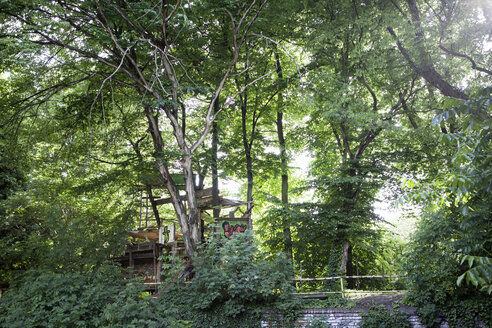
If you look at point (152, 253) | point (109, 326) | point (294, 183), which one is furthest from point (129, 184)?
point (294, 183)

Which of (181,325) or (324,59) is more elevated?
(324,59)

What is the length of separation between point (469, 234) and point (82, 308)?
27.8 feet

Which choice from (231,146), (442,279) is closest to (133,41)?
(231,146)

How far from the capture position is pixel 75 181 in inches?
517

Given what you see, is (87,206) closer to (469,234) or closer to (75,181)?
(75,181)

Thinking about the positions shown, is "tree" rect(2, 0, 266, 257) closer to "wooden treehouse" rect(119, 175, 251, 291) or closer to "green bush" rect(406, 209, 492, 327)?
"wooden treehouse" rect(119, 175, 251, 291)

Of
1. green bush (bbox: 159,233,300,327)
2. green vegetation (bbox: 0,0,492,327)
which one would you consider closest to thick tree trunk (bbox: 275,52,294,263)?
green vegetation (bbox: 0,0,492,327)

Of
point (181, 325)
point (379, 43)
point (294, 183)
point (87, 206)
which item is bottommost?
point (181, 325)

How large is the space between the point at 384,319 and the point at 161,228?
8475 millimetres

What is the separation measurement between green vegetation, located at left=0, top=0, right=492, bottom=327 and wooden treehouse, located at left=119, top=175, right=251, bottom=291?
1.56ft

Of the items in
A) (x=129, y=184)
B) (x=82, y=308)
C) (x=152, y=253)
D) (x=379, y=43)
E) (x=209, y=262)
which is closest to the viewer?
(x=82, y=308)

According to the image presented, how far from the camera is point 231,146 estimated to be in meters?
14.0

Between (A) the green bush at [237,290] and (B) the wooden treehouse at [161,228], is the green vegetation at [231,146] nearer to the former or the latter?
(A) the green bush at [237,290]

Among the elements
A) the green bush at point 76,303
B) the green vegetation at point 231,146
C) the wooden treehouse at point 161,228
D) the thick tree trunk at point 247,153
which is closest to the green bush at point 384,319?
the green vegetation at point 231,146
